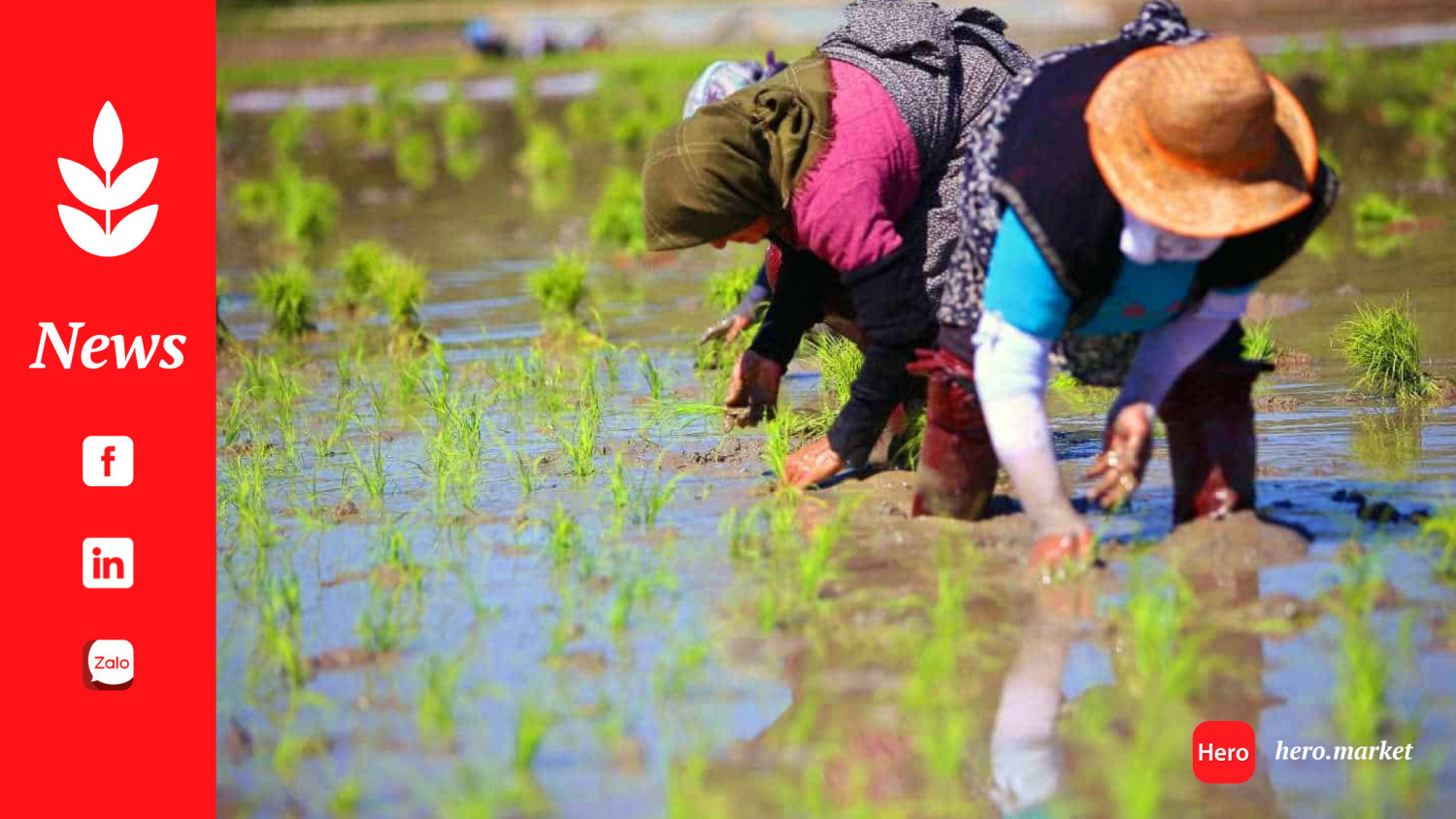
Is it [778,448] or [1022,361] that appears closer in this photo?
[1022,361]

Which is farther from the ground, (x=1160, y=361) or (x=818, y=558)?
(x=1160, y=361)

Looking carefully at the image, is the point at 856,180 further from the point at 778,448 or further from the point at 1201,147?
the point at 1201,147

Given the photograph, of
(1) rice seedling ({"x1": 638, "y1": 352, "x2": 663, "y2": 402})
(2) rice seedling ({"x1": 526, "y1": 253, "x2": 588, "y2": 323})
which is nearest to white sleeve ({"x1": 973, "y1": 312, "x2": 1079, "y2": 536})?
(1) rice seedling ({"x1": 638, "y1": 352, "x2": 663, "y2": 402})

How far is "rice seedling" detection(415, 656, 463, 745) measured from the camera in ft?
9.66

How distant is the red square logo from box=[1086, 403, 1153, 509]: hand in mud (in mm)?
617

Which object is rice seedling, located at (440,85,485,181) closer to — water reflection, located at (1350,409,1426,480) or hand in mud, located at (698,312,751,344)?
hand in mud, located at (698,312,751,344)

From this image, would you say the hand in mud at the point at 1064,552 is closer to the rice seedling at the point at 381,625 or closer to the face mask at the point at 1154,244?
the face mask at the point at 1154,244

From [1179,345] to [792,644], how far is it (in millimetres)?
934

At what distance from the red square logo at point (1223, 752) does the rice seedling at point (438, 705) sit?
1.15m

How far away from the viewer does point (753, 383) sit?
463 cm

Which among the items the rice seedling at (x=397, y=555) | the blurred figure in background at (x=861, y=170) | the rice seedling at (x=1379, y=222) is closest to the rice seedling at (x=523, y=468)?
the rice seedling at (x=397, y=555)

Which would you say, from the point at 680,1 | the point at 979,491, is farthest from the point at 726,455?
the point at 680,1

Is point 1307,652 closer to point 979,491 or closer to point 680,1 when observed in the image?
point 979,491

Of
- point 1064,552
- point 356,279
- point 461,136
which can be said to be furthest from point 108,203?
point 461,136
